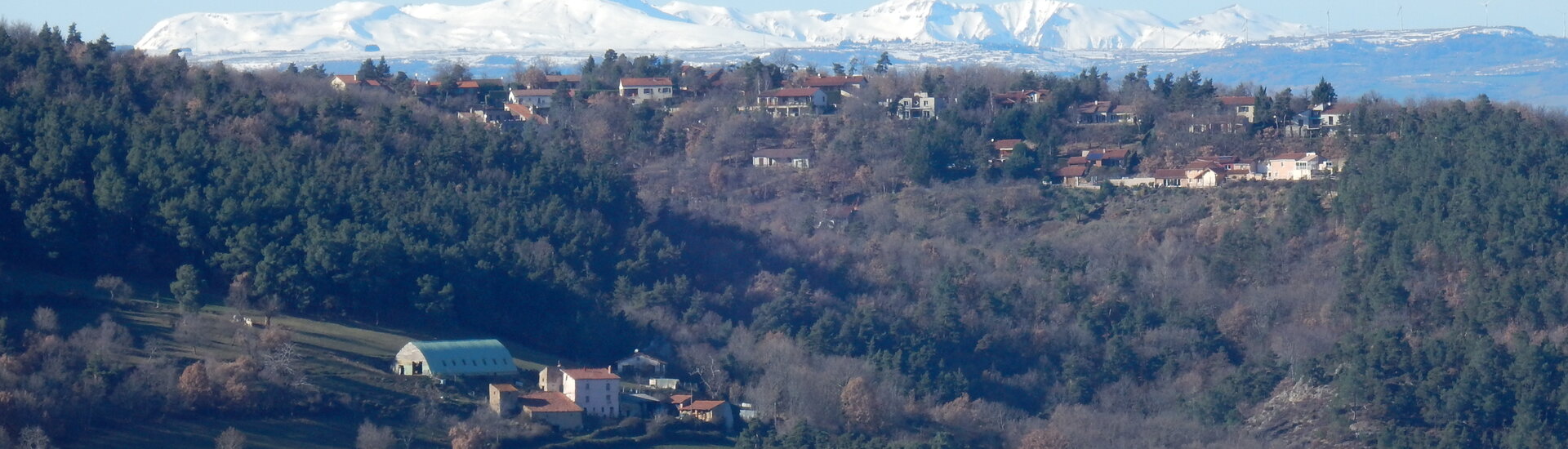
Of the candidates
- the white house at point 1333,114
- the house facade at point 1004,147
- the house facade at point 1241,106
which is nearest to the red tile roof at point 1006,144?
the house facade at point 1004,147

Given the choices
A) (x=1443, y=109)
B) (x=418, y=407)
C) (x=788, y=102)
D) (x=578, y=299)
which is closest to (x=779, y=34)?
(x=788, y=102)

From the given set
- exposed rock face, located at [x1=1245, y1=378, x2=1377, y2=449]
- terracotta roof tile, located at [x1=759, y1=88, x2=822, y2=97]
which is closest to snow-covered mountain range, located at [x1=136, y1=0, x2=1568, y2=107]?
terracotta roof tile, located at [x1=759, y1=88, x2=822, y2=97]

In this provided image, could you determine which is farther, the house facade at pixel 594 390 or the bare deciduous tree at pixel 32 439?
the house facade at pixel 594 390

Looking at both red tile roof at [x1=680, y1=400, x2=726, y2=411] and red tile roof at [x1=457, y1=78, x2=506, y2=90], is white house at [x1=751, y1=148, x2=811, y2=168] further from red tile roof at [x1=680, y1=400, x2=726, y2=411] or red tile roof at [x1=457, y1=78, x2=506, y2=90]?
red tile roof at [x1=680, y1=400, x2=726, y2=411]

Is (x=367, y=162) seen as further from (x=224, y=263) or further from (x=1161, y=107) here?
(x=1161, y=107)

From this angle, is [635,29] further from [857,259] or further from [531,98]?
[857,259]

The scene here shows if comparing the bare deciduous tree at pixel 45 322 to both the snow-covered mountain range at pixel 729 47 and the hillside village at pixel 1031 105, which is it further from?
the snow-covered mountain range at pixel 729 47
